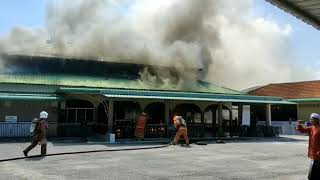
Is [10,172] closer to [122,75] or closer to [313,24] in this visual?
[313,24]

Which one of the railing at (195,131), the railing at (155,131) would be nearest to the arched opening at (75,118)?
the railing at (155,131)

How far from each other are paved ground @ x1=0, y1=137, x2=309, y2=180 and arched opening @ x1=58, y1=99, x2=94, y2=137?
713cm

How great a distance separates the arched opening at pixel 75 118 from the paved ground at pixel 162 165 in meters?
7.13

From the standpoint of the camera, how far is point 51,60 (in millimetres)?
32469

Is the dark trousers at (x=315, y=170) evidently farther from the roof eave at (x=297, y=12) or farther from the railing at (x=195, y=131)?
the railing at (x=195, y=131)

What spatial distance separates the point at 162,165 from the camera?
47.1ft

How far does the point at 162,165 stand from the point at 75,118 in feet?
46.8

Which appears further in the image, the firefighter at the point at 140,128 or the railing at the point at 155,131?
the railing at the point at 155,131

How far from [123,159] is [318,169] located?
925 centimetres

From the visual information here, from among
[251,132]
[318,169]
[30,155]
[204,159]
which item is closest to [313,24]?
[318,169]

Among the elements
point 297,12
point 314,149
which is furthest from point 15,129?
point 297,12

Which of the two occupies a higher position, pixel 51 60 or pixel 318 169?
pixel 51 60

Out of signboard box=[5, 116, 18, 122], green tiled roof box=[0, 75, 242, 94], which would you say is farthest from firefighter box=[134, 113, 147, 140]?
signboard box=[5, 116, 18, 122]

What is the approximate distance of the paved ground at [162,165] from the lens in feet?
40.0
